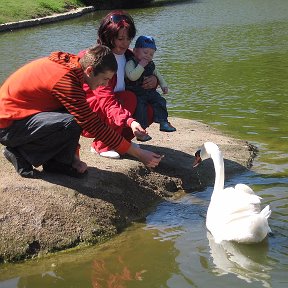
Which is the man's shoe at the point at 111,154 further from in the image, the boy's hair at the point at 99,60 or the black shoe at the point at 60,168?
the boy's hair at the point at 99,60

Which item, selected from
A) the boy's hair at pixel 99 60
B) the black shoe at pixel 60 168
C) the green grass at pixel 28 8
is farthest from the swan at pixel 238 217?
the green grass at pixel 28 8

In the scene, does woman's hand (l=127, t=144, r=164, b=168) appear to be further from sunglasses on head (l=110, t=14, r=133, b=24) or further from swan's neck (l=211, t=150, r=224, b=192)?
sunglasses on head (l=110, t=14, r=133, b=24)

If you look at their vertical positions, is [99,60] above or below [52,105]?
above

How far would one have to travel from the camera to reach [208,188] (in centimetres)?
614

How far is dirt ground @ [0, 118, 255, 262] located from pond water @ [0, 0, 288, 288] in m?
0.15

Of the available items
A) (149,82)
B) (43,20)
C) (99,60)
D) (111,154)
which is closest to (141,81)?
(149,82)

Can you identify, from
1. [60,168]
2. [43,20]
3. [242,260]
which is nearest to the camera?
[242,260]

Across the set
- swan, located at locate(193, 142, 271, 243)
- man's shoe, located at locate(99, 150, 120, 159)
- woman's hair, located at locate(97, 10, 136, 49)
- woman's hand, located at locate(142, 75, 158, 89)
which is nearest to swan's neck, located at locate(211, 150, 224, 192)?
swan, located at locate(193, 142, 271, 243)

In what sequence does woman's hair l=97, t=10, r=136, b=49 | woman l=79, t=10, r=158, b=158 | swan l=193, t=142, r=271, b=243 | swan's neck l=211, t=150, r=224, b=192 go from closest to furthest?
1. swan l=193, t=142, r=271, b=243
2. swan's neck l=211, t=150, r=224, b=192
3. woman l=79, t=10, r=158, b=158
4. woman's hair l=97, t=10, r=136, b=49

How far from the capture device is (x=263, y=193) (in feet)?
19.2

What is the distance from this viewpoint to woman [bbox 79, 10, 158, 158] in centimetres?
583

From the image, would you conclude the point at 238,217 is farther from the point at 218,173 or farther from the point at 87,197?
the point at 87,197

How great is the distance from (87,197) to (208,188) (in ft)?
5.00

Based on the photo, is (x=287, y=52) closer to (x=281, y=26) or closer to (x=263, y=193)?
(x=281, y=26)
